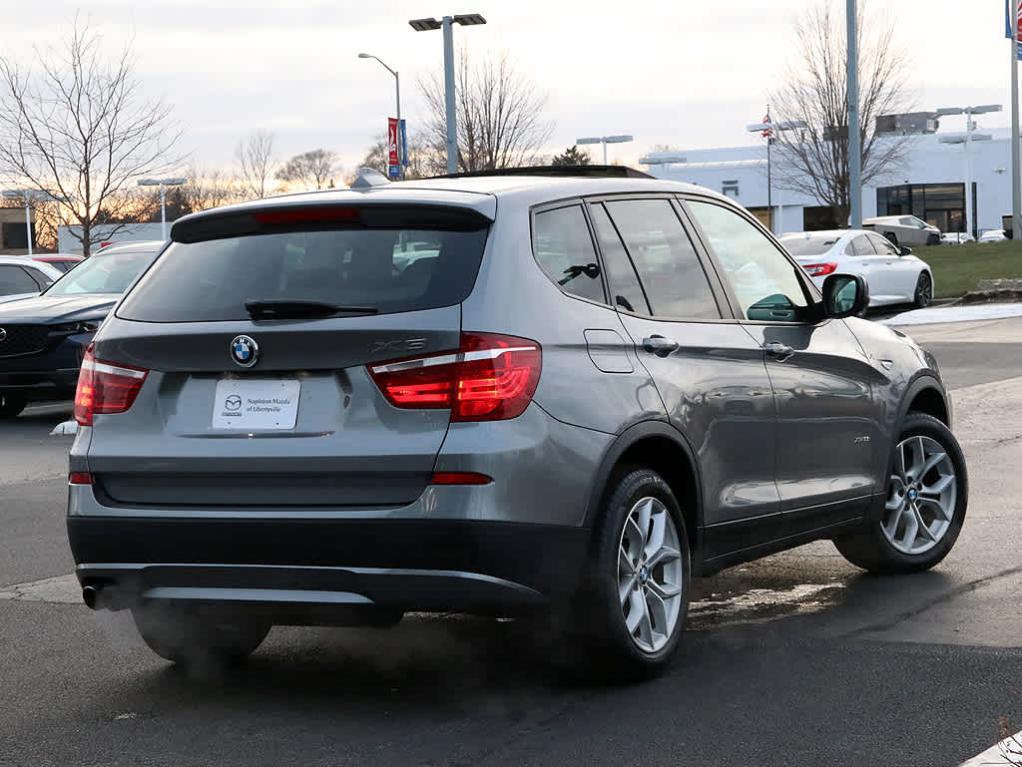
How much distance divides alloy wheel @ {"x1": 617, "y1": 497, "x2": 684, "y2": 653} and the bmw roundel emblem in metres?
1.30

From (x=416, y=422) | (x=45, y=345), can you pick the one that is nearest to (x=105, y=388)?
(x=416, y=422)

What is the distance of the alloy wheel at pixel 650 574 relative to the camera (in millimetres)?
5473

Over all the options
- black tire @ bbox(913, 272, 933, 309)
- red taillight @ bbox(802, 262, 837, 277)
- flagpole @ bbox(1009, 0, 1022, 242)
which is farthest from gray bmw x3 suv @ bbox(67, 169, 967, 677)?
flagpole @ bbox(1009, 0, 1022, 242)

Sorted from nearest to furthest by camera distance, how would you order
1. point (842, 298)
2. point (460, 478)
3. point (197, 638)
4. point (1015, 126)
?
1. point (460, 478)
2. point (197, 638)
3. point (842, 298)
4. point (1015, 126)

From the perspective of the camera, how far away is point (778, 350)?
6418 millimetres

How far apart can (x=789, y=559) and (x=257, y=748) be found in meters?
3.67

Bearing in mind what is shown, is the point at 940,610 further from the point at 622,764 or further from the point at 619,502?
the point at 622,764

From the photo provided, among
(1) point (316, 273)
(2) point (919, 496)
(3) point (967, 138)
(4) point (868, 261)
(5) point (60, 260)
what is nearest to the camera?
(1) point (316, 273)

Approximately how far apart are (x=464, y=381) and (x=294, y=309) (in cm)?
61

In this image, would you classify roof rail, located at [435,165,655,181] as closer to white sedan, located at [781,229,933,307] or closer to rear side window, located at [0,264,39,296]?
rear side window, located at [0,264,39,296]

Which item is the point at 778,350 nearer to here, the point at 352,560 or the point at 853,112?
the point at 352,560

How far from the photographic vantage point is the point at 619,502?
5.33 m

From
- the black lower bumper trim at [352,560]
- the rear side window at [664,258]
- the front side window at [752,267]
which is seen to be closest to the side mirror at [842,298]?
the front side window at [752,267]

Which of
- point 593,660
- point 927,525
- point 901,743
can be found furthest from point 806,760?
point 927,525
